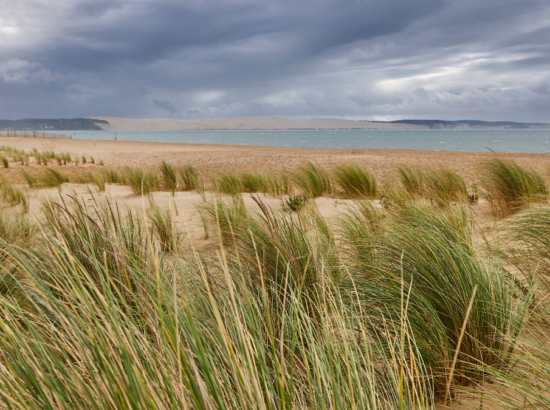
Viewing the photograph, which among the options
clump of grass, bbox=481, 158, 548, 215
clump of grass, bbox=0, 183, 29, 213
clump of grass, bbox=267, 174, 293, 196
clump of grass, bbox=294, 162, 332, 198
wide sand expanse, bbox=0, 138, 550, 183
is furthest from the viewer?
wide sand expanse, bbox=0, 138, 550, 183

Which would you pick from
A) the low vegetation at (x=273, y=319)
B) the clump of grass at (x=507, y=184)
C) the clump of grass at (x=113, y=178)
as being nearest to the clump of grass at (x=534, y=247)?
the low vegetation at (x=273, y=319)

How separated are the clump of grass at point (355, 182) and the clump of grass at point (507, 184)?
1698mm

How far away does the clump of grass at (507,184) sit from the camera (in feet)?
14.8

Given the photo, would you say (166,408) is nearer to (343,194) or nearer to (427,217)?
(427,217)

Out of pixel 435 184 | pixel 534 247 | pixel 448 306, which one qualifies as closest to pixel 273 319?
pixel 448 306

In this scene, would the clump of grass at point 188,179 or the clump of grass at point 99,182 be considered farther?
the clump of grass at point 188,179

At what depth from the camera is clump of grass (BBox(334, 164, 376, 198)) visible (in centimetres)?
582

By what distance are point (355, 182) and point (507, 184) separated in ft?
Result: 7.39

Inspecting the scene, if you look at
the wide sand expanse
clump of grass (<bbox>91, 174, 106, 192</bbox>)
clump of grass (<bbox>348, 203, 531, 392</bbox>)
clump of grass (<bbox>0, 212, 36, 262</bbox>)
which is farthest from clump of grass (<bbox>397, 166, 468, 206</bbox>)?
clump of grass (<bbox>91, 174, 106, 192</bbox>)

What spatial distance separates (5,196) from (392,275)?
19.4 feet

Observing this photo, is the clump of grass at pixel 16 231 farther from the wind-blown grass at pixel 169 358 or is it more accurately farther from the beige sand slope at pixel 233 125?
the beige sand slope at pixel 233 125

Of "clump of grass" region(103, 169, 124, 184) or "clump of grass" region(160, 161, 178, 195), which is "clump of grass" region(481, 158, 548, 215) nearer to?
"clump of grass" region(160, 161, 178, 195)

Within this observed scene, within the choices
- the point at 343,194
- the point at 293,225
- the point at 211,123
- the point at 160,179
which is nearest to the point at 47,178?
the point at 160,179

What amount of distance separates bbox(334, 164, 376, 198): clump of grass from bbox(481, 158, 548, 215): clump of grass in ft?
5.57
